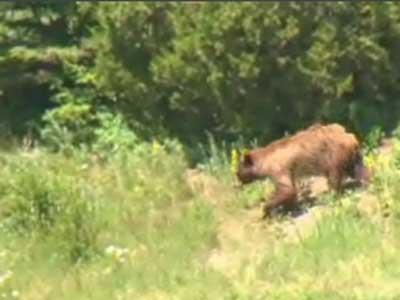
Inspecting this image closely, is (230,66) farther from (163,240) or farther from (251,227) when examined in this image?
(163,240)

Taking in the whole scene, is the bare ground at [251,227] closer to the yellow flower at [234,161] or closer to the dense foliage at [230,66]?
the yellow flower at [234,161]

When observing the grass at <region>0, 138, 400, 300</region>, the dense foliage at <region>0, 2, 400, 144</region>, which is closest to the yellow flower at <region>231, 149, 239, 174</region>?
the grass at <region>0, 138, 400, 300</region>

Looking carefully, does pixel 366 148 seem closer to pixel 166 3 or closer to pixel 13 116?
pixel 166 3

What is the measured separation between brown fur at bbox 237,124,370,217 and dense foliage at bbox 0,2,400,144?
0.85m

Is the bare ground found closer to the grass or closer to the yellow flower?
the grass

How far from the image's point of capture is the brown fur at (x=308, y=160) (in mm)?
9281

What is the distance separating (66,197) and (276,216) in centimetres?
165

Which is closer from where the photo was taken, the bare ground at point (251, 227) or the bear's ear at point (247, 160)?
the bare ground at point (251, 227)

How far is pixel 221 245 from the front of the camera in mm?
8898

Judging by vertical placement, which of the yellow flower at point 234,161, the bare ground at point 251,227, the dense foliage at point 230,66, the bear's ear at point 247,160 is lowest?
the bare ground at point 251,227

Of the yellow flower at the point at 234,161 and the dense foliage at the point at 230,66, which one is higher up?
the dense foliage at the point at 230,66

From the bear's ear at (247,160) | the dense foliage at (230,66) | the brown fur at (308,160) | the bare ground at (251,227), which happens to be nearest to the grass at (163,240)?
the bare ground at (251,227)

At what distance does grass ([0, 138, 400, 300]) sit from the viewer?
308 inches

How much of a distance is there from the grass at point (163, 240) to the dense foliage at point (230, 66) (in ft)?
2.11
